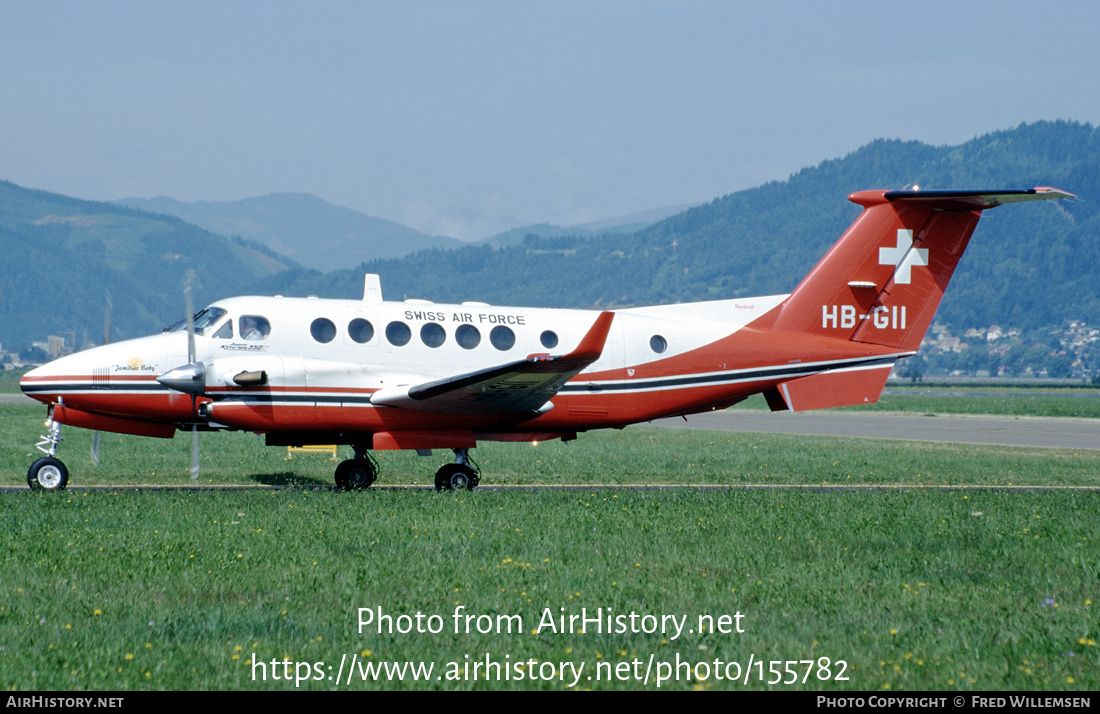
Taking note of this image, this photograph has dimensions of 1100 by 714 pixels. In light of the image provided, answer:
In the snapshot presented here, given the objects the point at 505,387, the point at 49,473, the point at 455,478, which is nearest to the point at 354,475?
the point at 455,478

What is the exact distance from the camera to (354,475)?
20.1 meters

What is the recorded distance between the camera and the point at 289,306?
63.2 feet

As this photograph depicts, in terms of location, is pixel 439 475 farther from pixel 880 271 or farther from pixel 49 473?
pixel 880 271

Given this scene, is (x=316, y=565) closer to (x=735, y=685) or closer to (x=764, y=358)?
(x=735, y=685)

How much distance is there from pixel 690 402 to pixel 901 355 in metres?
4.88

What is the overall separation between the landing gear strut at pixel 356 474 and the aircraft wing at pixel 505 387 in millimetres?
1746

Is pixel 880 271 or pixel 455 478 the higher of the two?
pixel 880 271

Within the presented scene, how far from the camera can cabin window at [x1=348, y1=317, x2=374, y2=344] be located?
1933cm

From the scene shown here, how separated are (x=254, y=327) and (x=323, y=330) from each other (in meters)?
1.26

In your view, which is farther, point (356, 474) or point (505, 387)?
point (356, 474)

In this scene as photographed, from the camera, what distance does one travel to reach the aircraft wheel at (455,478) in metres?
19.8

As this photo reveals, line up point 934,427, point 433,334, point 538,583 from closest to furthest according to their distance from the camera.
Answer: point 538,583 < point 433,334 < point 934,427

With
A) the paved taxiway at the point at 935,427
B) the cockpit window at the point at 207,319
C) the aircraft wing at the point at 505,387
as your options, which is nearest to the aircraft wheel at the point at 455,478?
the aircraft wing at the point at 505,387

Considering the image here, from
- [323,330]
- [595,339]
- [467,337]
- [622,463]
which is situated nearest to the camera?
[595,339]
